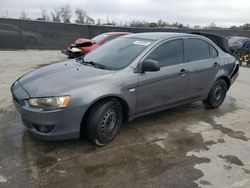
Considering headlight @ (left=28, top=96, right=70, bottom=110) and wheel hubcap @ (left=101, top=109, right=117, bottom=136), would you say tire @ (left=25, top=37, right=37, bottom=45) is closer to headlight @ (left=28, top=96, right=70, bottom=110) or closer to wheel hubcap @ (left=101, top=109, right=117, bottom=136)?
wheel hubcap @ (left=101, top=109, right=117, bottom=136)

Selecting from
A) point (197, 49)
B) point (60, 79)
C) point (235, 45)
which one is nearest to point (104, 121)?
point (60, 79)

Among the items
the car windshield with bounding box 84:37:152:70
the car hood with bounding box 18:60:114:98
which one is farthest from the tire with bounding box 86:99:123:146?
the car windshield with bounding box 84:37:152:70

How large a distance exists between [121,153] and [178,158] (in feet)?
2.56

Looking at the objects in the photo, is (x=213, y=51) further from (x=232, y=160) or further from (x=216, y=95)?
(x=232, y=160)

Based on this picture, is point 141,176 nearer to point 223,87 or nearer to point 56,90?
point 56,90

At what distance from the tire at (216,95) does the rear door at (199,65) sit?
0.28 metres

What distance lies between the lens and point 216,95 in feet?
18.4

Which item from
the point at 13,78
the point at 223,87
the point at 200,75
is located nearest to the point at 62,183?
the point at 200,75

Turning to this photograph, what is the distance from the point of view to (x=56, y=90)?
10.8 ft

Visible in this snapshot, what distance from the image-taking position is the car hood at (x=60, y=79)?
3.31 metres

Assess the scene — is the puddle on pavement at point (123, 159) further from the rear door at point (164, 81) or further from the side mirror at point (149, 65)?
the side mirror at point (149, 65)

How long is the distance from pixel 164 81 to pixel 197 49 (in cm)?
120

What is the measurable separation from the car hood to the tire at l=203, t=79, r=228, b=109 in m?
2.66

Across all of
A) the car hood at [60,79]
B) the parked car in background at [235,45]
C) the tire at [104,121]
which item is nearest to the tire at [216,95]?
Result: the tire at [104,121]
